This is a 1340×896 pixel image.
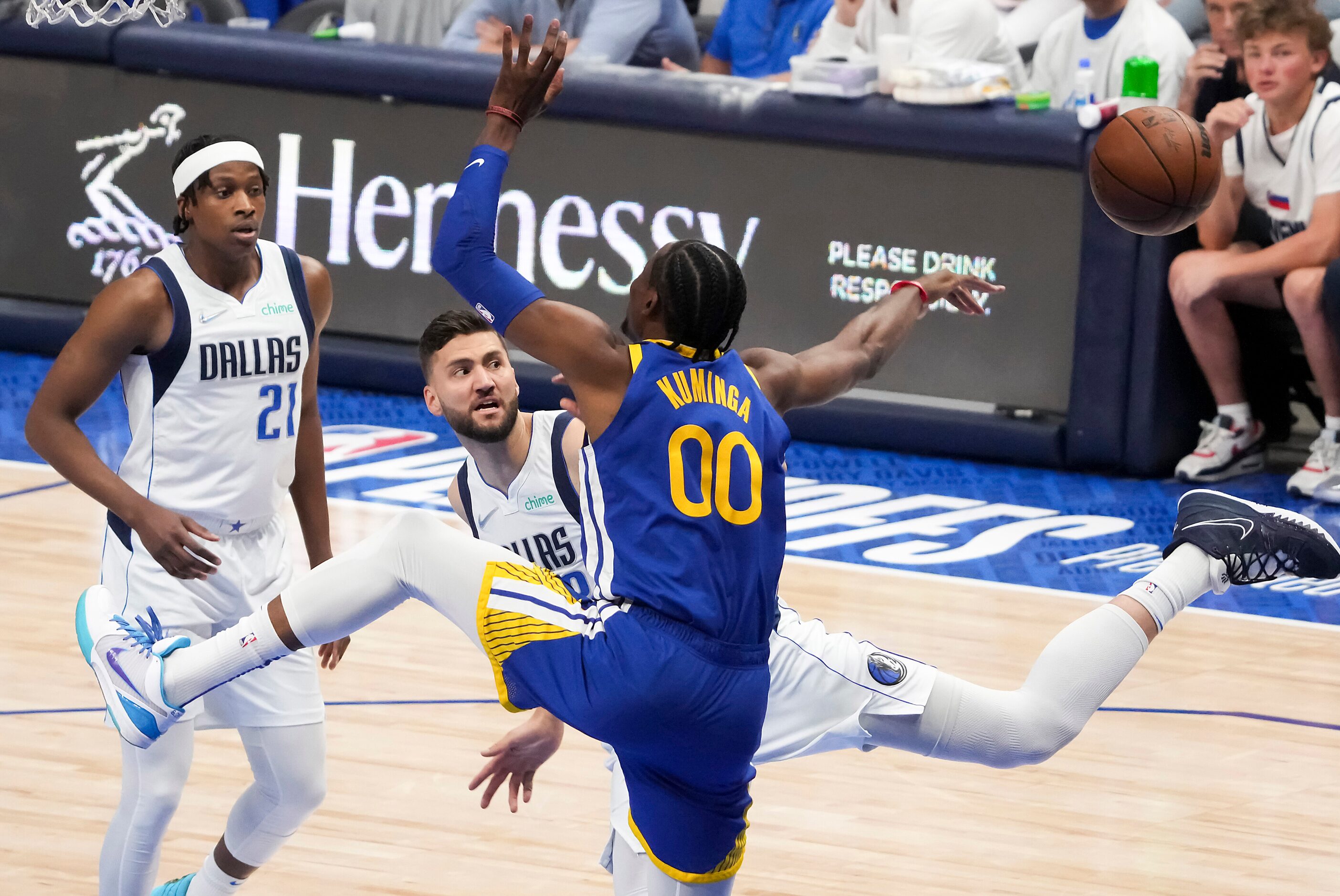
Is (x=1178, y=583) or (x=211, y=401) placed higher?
(x=211, y=401)

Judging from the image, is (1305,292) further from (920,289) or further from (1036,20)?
(920,289)

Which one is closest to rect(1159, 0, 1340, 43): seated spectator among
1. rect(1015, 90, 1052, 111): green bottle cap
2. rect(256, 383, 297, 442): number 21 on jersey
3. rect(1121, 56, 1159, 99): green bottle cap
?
rect(1121, 56, 1159, 99): green bottle cap

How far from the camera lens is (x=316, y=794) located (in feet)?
14.5

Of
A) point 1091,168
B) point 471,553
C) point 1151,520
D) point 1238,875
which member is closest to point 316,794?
point 471,553

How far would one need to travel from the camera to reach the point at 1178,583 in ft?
14.7

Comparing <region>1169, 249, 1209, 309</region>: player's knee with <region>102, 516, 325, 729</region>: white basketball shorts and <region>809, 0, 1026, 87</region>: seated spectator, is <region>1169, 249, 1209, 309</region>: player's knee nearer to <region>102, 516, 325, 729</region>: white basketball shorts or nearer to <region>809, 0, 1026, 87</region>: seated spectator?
<region>809, 0, 1026, 87</region>: seated spectator

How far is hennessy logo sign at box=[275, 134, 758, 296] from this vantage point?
9.10 meters

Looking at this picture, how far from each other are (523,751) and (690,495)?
3.26ft

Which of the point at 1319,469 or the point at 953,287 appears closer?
the point at 953,287

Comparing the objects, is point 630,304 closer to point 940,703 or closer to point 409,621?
point 940,703

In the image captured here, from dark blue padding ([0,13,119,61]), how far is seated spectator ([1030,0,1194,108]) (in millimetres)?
4764

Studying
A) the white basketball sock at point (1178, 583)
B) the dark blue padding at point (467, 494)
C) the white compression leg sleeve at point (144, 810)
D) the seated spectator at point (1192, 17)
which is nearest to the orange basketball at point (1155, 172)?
the white basketball sock at point (1178, 583)

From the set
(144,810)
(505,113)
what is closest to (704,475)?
(505,113)

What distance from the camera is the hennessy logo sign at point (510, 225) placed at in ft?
29.9
